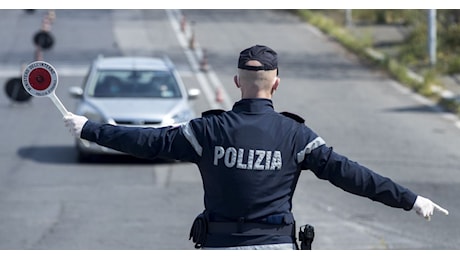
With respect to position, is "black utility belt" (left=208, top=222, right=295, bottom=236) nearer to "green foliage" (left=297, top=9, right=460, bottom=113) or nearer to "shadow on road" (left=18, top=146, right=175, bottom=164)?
"shadow on road" (left=18, top=146, right=175, bottom=164)

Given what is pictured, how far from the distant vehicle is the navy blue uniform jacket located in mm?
12791

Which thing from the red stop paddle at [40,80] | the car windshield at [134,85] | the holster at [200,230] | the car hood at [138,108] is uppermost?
the red stop paddle at [40,80]

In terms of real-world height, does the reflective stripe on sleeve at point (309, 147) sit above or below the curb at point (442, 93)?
above

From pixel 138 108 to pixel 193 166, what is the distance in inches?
51.6

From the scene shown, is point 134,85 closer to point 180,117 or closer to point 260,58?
point 180,117

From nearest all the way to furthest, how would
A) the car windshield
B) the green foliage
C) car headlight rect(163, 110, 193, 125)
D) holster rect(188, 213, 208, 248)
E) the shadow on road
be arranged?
holster rect(188, 213, 208, 248) → car headlight rect(163, 110, 193, 125) → the shadow on road → the car windshield → the green foliage

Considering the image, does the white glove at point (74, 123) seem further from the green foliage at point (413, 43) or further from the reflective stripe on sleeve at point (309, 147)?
the green foliage at point (413, 43)

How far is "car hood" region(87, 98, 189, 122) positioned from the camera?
18719 mm

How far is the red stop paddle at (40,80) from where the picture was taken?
5.37 meters

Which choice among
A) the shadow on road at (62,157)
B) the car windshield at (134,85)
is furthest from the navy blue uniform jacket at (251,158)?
the car windshield at (134,85)

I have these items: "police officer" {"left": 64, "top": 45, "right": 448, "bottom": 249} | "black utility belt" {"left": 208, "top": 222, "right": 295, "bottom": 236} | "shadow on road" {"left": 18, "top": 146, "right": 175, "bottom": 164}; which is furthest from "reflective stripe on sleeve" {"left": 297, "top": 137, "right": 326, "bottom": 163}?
"shadow on road" {"left": 18, "top": 146, "right": 175, "bottom": 164}

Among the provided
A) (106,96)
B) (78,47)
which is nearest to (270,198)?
(106,96)

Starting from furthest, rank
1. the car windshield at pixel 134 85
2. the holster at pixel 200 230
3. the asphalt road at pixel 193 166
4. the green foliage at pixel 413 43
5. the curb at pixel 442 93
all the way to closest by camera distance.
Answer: the green foliage at pixel 413 43 < the curb at pixel 442 93 < the car windshield at pixel 134 85 < the asphalt road at pixel 193 166 < the holster at pixel 200 230

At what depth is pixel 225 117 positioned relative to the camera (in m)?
5.39
